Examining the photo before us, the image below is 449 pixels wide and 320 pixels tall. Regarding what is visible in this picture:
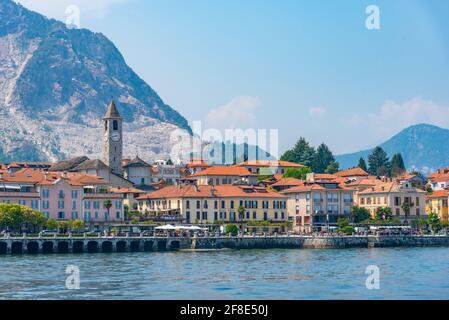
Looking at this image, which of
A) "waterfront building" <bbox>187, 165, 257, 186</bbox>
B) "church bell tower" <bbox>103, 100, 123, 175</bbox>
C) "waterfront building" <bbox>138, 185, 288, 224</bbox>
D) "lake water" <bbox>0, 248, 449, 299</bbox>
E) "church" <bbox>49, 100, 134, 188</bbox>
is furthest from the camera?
"church bell tower" <bbox>103, 100, 123, 175</bbox>

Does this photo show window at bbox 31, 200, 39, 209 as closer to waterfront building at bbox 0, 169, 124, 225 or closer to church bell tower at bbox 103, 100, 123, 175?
waterfront building at bbox 0, 169, 124, 225

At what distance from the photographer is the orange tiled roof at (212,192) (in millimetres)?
132875

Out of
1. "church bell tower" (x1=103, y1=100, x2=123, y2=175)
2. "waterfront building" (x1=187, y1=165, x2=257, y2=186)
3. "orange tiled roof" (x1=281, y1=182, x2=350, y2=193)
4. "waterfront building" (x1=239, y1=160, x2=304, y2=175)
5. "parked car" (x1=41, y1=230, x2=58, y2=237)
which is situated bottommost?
"parked car" (x1=41, y1=230, x2=58, y2=237)

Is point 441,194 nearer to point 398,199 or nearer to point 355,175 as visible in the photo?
point 398,199

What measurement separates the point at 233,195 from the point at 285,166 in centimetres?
4802

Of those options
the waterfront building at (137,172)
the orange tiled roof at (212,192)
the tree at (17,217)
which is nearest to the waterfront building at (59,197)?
the orange tiled roof at (212,192)

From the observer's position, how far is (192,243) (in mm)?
110625

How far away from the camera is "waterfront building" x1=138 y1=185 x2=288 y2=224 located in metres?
131

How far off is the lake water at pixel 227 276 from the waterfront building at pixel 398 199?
4936 centimetres

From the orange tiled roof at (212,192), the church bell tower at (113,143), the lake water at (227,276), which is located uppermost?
the church bell tower at (113,143)

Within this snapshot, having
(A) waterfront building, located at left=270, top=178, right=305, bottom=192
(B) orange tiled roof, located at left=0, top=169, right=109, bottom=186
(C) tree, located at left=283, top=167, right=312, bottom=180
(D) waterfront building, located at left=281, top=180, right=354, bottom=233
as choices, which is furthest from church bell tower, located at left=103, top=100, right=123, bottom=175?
(D) waterfront building, located at left=281, top=180, right=354, bottom=233

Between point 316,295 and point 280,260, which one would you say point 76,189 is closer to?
point 280,260

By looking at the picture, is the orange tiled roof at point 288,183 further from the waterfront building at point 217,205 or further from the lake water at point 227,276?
the lake water at point 227,276

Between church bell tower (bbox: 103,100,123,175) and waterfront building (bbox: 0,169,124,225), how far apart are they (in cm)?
4363
